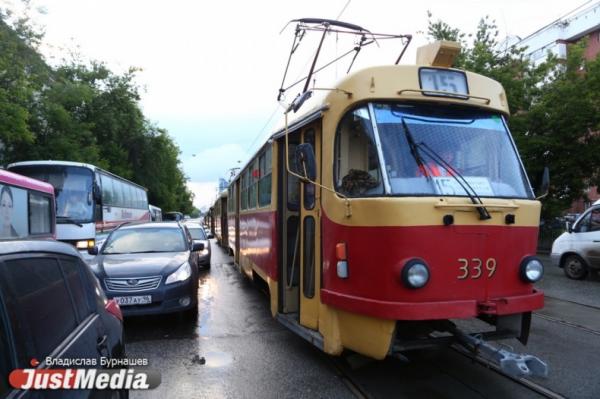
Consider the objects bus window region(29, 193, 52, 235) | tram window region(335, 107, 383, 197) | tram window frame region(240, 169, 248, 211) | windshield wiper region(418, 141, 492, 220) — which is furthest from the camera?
bus window region(29, 193, 52, 235)

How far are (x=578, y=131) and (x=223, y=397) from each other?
17.6 m

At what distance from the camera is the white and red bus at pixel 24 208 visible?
1025 centimetres

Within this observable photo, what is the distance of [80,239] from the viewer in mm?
14586

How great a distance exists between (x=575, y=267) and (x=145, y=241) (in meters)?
10.7

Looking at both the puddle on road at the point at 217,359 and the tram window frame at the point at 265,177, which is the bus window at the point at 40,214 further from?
the puddle on road at the point at 217,359

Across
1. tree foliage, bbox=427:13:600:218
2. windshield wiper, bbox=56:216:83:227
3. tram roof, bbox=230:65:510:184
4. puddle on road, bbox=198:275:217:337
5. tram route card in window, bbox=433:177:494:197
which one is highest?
tree foliage, bbox=427:13:600:218

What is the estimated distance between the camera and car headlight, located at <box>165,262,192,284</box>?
7227 millimetres

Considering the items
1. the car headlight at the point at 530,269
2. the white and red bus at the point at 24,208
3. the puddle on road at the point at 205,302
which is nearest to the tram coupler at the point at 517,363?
the car headlight at the point at 530,269

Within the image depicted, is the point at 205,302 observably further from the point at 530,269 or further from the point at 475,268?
the point at 530,269

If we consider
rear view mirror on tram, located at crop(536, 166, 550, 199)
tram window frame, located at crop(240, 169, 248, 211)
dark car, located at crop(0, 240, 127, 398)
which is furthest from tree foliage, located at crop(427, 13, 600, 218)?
dark car, located at crop(0, 240, 127, 398)

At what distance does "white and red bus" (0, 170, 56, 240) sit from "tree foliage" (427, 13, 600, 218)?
15.1m

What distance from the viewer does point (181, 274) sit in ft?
24.3

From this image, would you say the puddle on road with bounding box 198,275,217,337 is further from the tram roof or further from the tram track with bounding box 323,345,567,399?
the tram roof

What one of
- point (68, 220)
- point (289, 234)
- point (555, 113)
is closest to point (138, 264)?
point (289, 234)
